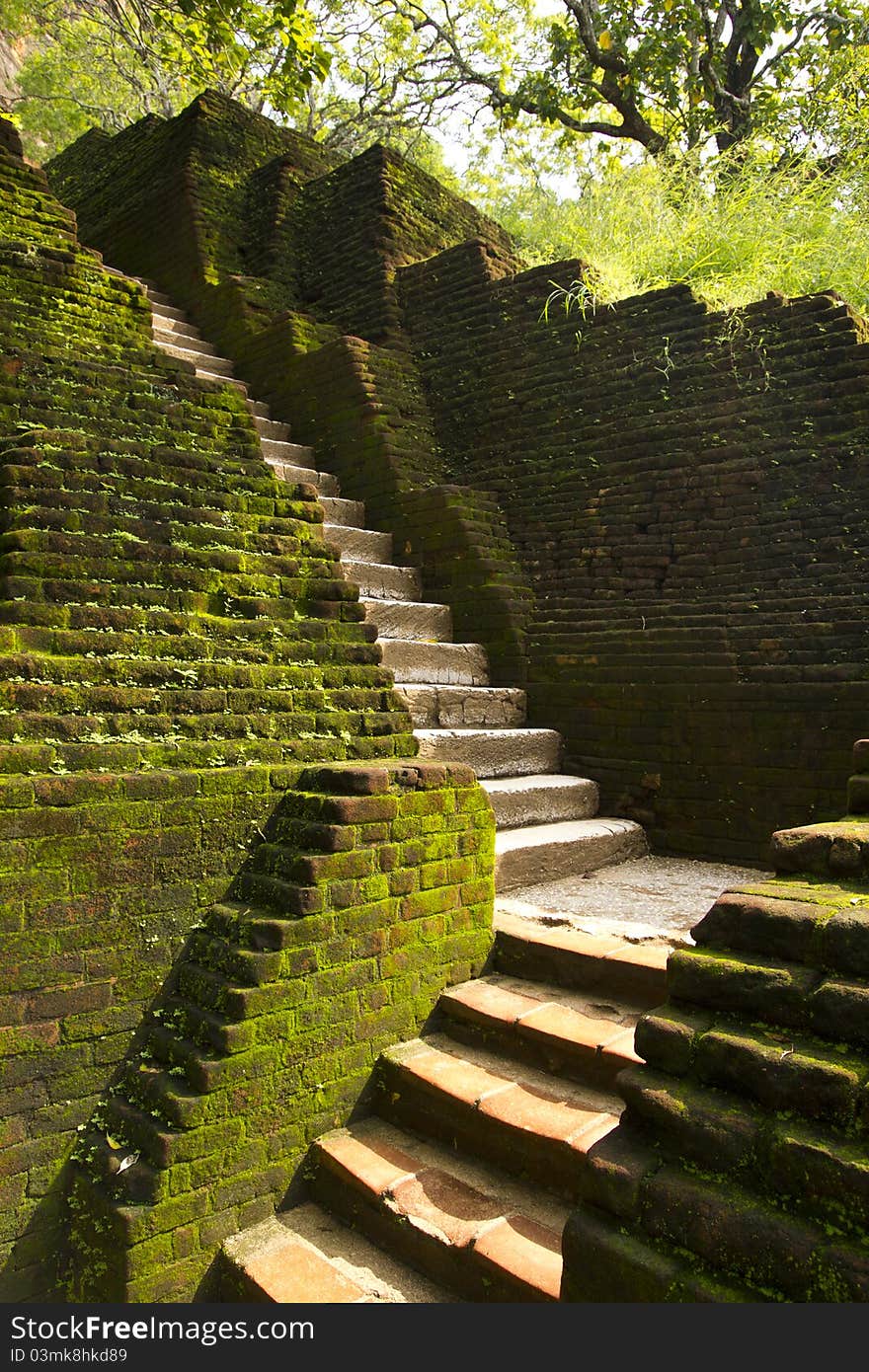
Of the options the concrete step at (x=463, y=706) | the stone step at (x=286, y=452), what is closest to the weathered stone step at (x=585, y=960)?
the concrete step at (x=463, y=706)

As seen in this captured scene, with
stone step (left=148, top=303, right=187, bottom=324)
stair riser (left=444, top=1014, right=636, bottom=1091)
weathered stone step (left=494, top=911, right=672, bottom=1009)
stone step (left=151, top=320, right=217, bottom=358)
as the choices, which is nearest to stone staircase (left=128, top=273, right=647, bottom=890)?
weathered stone step (left=494, top=911, right=672, bottom=1009)

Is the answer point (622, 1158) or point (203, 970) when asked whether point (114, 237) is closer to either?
point (203, 970)

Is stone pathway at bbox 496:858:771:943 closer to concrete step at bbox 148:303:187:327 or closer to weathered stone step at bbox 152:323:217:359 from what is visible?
weathered stone step at bbox 152:323:217:359

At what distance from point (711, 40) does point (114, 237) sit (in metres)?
7.27

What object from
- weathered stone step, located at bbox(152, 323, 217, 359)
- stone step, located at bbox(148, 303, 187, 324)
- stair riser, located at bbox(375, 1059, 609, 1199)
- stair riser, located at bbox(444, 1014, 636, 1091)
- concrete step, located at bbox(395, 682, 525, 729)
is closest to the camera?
stair riser, located at bbox(375, 1059, 609, 1199)

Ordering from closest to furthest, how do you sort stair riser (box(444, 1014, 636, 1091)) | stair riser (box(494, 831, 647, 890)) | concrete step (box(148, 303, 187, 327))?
stair riser (box(444, 1014, 636, 1091))
stair riser (box(494, 831, 647, 890))
concrete step (box(148, 303, 187, 327))

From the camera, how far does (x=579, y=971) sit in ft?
9.73

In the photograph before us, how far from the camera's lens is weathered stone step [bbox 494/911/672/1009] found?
281 centimetres

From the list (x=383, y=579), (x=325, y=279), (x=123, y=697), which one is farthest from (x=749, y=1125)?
(x=325, y=279)

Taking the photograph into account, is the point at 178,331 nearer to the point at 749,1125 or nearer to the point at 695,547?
the point at 695,547

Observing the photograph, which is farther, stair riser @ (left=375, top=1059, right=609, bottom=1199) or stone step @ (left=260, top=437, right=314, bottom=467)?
stone step @ (left=260, top=437, right=314, bottom=467)

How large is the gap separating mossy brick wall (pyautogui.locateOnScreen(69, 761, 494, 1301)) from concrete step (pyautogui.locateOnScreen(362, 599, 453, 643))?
2.07 meters

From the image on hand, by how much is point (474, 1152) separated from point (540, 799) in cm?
222

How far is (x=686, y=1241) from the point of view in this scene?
1531 millimetres
